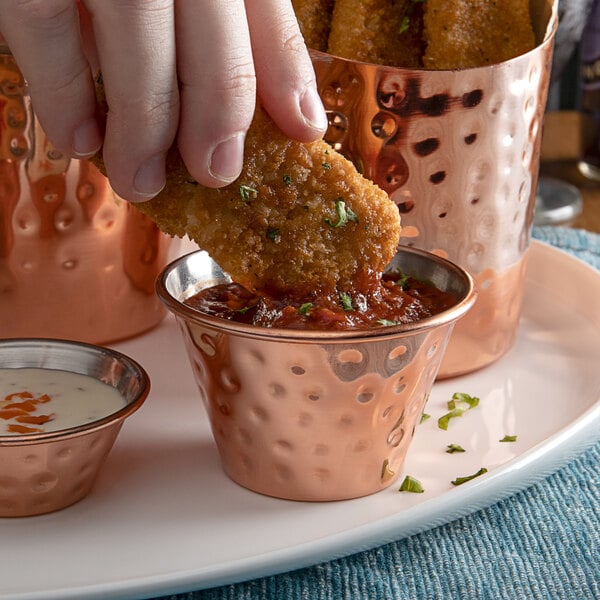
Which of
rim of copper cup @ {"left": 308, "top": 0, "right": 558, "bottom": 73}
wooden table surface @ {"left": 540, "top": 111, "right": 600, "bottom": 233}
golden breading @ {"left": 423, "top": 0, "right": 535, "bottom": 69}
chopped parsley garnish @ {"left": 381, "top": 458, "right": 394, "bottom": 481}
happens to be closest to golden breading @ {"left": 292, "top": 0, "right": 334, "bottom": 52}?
rim of copper cup @ {"left": 308, "top": 0, "right": 558, "bottom": 73}

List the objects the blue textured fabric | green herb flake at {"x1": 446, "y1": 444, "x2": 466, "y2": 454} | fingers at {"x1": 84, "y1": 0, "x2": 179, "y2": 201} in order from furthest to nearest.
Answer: green herb flake at {"x1": 446, "y1": 444, "x2": 466, "y2": 454}
the blue textured fabric
fingers at {"x1": 84, "y1": 0, "x2": 179, "y2": 201}

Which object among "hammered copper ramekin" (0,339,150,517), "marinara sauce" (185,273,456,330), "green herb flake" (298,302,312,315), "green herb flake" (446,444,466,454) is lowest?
"green herb flake" (446,444,466,454)

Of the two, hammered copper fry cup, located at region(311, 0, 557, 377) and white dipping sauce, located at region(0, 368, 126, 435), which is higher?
hammered copper fry cup, located at region(311, 0, 557, 377)

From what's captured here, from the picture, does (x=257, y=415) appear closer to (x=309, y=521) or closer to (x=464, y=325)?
(x=309, y=521)

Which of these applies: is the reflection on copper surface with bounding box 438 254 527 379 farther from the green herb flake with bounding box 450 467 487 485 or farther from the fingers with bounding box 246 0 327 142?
the fingers with bounding box 246 0 327 142

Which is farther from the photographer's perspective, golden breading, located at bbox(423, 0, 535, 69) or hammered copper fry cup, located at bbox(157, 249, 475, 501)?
golden breading, located at bbox(423, 0, 535, 69)

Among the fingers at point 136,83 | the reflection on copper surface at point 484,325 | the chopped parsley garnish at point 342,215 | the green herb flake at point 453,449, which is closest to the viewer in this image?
the fingers at point 136,83

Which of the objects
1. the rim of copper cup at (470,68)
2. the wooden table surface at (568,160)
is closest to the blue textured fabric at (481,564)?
the rim of copper cup at (470,68)

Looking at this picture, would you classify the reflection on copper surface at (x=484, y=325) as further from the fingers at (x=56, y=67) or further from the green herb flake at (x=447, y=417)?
the fingers at (x=56, y=67)
